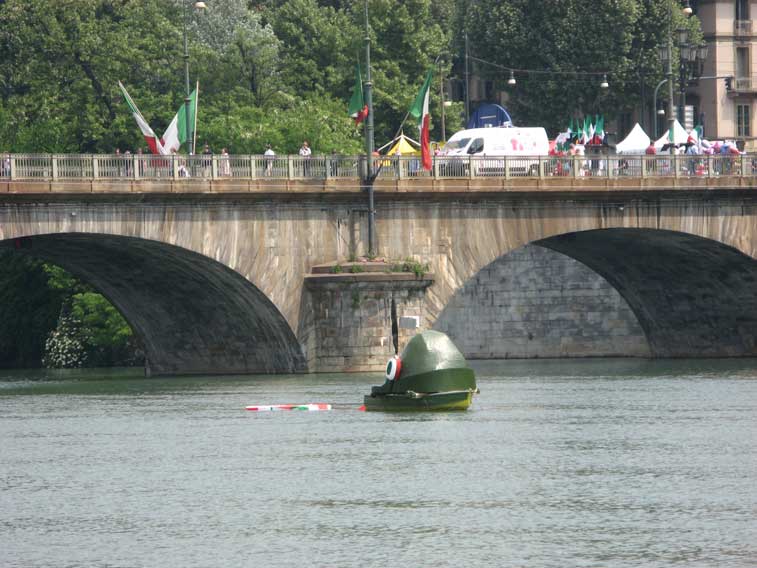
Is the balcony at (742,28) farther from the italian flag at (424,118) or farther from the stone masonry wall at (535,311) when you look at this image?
the italian flag at (424,118)

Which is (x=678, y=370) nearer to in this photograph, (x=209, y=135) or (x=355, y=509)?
(x=209, y=135)

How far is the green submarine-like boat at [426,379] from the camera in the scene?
52.1 meters

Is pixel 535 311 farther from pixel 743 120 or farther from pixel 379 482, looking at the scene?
pixel 379 482

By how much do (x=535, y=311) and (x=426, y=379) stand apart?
131 ft

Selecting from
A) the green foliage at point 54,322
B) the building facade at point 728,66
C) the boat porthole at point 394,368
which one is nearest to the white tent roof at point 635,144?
the green foliage at point 54,322

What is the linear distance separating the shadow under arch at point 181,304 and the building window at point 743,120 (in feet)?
174

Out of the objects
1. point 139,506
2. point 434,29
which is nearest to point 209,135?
point 434,29

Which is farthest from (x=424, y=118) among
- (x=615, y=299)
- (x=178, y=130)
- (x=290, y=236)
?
(x=615, y=299)

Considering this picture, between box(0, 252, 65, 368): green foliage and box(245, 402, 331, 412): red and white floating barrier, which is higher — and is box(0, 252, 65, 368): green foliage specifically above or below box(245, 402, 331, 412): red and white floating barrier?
above

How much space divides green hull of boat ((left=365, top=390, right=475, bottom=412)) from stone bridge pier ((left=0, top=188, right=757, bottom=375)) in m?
12.9

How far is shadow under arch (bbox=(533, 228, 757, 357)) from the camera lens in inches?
3049

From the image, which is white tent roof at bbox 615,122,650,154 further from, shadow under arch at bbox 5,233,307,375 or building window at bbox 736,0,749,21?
building window at bbox 736,0,749,21

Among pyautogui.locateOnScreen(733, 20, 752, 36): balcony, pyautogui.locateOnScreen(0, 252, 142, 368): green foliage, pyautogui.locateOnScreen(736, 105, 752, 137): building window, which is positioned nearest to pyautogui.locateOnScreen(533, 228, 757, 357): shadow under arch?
pyautogui.locateOnScreen(0, 252, 142, 368): green foliage

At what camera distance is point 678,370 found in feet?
247
